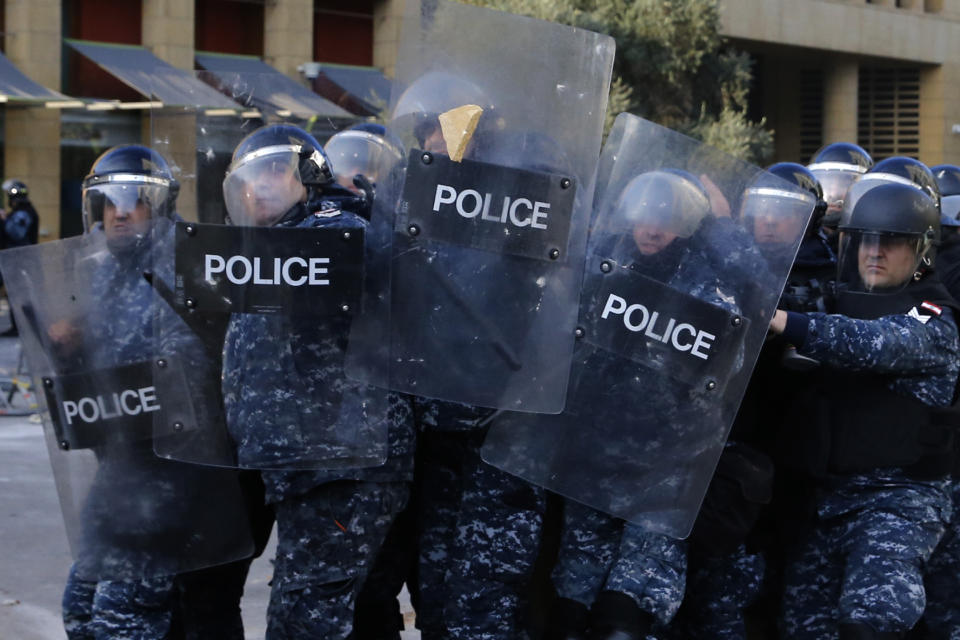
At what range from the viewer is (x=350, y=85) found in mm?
20859

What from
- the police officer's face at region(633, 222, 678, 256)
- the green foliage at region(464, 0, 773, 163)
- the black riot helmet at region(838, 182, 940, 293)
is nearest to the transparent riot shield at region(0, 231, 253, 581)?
the police officer's face at region(633, 222, 678, 256)

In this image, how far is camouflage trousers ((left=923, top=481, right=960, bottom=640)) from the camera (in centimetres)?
427

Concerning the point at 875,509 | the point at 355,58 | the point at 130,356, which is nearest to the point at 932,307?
the point at 875,509

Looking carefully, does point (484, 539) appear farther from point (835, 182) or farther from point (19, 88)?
point (19, 88)

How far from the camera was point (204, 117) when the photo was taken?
3566 millimetres

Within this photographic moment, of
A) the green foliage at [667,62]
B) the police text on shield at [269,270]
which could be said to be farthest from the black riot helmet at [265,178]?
the green foliage at [667,62]

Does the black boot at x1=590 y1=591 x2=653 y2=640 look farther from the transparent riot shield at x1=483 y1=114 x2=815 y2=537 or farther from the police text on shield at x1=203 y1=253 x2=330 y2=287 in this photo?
the police text on shield at x1=203 y1=253 x2=330 y2=287

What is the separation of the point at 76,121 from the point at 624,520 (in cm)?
1642

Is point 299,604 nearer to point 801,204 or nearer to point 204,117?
point 204,117

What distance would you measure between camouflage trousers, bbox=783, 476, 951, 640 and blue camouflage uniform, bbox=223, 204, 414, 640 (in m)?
1.34

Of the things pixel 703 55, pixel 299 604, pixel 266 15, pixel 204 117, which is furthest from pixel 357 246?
pixel 266 15

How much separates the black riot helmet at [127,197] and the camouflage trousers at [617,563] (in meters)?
1.50

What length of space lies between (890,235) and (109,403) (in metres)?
2.35

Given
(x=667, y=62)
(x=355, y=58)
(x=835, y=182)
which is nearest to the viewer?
(x=835, y=182)
